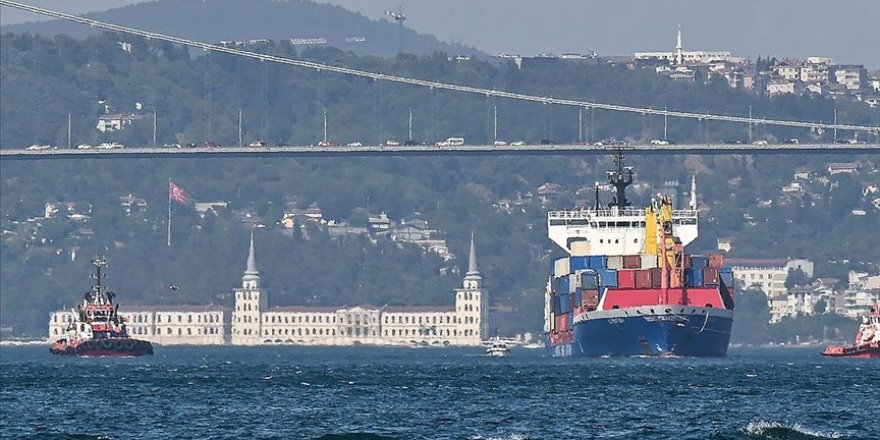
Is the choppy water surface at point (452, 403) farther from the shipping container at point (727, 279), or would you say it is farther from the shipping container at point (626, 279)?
the shipping container at point (727, 279)

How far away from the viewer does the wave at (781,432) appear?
49.6 m

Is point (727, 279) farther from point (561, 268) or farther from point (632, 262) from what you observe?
point (561, 268)

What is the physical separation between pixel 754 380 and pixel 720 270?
29945 millimetres

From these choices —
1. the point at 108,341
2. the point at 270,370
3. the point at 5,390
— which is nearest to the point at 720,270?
the point at 270,370

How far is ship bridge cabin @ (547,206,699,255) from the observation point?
4599 inches

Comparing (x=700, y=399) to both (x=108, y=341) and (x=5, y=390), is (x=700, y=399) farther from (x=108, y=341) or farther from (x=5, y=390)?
(x=108, y=341)

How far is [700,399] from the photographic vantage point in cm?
6481

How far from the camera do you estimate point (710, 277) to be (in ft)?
348

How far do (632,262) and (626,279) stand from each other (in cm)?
219

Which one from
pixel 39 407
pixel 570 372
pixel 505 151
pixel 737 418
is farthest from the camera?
pixel 505 151

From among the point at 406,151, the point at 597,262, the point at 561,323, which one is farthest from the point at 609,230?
the point at 406,151

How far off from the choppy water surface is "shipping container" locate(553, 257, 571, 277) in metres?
23.1

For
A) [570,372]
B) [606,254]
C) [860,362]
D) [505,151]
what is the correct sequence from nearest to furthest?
[570,372] → [860,362] → [606,254] → [505,151]

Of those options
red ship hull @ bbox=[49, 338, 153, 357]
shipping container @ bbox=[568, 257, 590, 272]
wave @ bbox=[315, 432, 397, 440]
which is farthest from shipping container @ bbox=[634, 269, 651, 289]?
wave @ bbox=[315, 432, 397, 440]
